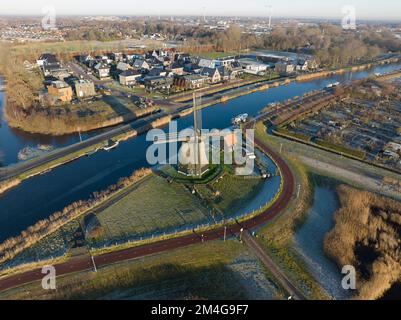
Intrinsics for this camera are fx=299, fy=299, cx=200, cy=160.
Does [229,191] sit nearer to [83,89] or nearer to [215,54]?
[83,89]

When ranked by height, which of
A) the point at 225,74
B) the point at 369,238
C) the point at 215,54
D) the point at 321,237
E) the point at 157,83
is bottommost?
the point at 321,237

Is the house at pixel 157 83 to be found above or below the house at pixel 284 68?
below

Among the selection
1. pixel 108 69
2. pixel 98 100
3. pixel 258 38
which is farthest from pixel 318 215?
pixel 258 38

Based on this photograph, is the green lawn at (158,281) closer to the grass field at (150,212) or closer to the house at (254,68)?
the grass field at (150,212)

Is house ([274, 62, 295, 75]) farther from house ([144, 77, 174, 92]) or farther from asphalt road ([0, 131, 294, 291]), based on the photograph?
asphalt road ([0, 131, 294, 291])

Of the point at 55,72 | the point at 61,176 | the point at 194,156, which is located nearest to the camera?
the point at 194,156

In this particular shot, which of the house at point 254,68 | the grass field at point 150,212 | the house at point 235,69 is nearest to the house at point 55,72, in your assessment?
the house at point 235,69

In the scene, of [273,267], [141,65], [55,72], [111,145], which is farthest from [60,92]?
[273,267]
